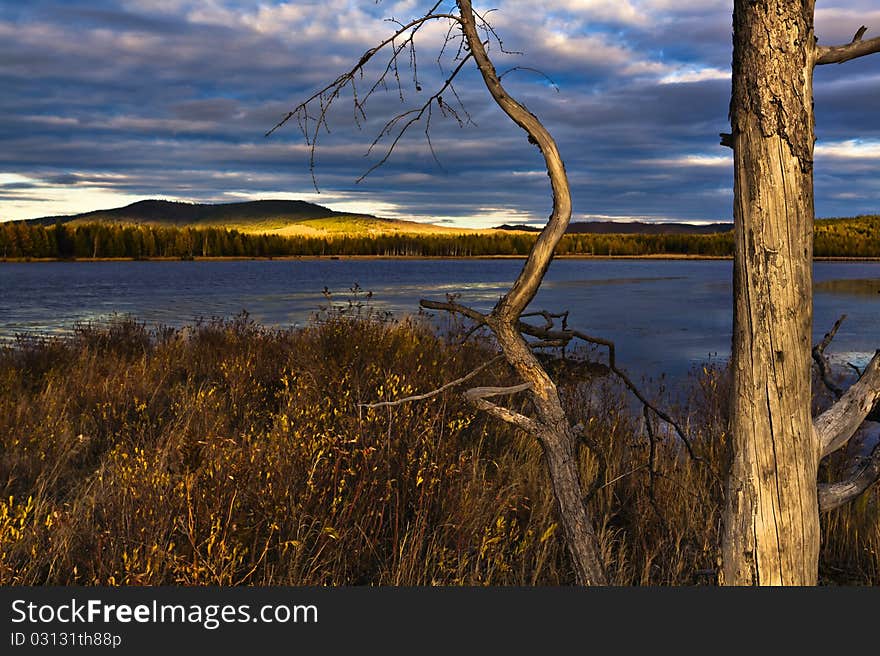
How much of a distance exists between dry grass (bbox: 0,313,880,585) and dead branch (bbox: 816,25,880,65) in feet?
7.09

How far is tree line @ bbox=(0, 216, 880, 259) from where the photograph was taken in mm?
103938

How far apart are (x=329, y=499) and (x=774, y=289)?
10.3ft

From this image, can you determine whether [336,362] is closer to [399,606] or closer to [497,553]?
[497,553]

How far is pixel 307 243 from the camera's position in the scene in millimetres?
145500

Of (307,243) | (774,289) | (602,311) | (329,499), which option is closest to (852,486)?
(774,289)

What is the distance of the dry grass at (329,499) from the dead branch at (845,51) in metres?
2.16

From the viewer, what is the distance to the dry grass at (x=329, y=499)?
152 inches

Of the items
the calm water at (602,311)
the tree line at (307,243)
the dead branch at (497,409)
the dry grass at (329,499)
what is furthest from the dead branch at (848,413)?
the tree line at (307,243)

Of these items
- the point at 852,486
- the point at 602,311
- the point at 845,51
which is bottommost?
the point at 602,311

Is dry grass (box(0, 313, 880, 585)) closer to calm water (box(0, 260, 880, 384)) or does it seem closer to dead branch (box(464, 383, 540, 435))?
dead branch (box(464, 383, 540, 435))

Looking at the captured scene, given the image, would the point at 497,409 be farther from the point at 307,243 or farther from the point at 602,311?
the point at 307,243

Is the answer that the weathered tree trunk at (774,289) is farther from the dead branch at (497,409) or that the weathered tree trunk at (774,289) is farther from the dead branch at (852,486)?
the dead branch at (497,409)

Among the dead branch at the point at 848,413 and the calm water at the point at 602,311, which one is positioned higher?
the dead branch at the point at 848,413

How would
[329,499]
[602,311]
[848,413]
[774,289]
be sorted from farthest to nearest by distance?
[602,311]
[329,499]
[848,413]
[774,289]
